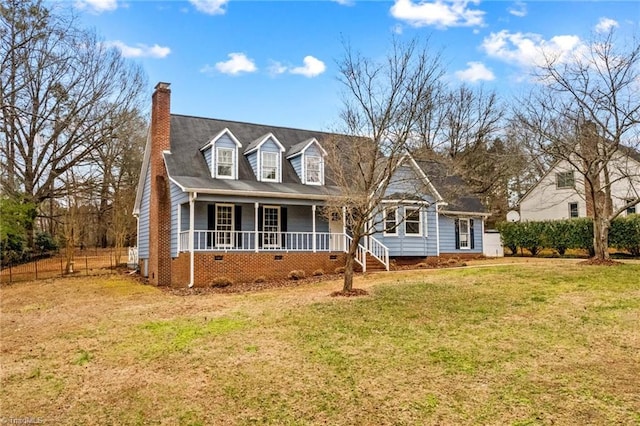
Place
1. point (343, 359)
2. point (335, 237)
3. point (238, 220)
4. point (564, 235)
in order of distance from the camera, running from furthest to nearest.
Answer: point (564, 235) < point (335, 237) < point (238, 220) < point (343, 359)

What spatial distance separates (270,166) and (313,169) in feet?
6.54

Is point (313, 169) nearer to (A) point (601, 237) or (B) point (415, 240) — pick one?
(B) point (415, 240)

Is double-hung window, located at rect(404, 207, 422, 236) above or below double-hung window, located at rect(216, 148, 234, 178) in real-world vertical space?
below

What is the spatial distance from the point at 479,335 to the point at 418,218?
14.5 metres

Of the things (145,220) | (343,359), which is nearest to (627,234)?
(343,359)

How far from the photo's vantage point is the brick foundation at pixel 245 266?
53.5ft

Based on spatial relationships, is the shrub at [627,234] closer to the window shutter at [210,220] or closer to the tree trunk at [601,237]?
the tree trunk at [601,237]

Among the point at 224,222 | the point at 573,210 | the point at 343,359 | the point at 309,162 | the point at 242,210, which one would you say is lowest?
the point at 343,359

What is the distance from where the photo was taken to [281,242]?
18.9 meters

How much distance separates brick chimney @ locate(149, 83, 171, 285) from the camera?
1870 centimetres

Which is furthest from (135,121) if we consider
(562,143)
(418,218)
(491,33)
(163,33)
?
(562,143)

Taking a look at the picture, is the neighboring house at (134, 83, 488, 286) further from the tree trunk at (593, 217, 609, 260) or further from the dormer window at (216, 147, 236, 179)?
the tree trunk at (593, 217, 609, 260)

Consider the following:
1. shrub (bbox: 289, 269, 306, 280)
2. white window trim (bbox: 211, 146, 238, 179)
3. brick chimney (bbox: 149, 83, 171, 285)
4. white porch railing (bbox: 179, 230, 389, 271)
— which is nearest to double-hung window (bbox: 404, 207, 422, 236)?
white porch railing (bbox: 179, 230, 389, 271)

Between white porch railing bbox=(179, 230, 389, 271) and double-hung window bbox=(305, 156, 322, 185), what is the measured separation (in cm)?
257
